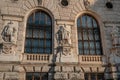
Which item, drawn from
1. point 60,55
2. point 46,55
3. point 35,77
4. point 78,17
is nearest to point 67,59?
point 60,55

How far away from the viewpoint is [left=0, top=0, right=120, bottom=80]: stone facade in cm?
1508

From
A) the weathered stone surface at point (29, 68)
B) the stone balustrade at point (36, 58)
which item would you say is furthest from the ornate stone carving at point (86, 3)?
the weathered stone surface at point (29, 68)

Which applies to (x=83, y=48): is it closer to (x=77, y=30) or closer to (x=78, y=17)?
(x=77, y=30)

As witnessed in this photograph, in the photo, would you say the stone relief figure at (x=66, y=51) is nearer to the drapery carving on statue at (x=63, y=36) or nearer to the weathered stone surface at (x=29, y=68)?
the drapery carving on statue at (x=63, y=36)

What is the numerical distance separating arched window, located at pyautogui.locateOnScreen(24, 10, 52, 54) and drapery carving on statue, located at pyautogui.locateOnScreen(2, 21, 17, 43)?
1.18m

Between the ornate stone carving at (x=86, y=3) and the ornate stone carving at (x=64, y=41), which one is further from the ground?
the ornate stone carving at (x=86, y=3)

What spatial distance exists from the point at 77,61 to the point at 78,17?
408 centimetres

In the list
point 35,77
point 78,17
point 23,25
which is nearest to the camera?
point 35,77

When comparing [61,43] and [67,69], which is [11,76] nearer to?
[67,69]

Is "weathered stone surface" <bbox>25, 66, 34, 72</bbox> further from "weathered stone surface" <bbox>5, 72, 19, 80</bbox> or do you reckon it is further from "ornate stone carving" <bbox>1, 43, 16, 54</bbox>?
"ornate stone carving" <bbox>1, 43, 16, 54</bbox>

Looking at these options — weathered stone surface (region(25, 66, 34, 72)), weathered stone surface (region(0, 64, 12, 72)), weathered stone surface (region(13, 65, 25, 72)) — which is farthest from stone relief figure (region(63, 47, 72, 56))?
weathered stone surface (region(0, 64, 12, 72))

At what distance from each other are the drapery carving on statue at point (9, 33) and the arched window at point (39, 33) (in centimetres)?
118

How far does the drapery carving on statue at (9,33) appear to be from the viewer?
15312 mm

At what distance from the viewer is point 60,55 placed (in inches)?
618
